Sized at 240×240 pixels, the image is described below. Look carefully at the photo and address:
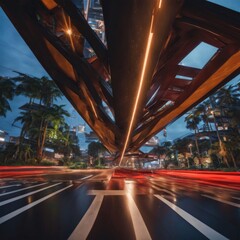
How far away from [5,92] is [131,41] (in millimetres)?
36658

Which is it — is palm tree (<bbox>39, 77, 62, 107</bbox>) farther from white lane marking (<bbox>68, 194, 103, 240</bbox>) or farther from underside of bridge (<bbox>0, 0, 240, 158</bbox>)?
white lane marking (<bbox>68, 194, 103, 240</bbox>)

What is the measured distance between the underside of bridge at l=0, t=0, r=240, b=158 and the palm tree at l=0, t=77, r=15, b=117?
31088 millimetres

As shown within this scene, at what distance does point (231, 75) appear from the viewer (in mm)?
6105

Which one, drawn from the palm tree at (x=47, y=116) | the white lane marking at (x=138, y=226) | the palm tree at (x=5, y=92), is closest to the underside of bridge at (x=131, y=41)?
the white lane marking at (x=138, y=226)

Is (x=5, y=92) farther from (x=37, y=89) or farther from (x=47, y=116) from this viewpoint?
(x=47, y=116)

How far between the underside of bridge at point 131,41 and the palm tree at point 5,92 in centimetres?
3109

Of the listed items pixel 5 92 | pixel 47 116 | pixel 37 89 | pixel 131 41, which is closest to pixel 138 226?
pixel 131 41

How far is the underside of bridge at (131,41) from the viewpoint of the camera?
11.9 feet

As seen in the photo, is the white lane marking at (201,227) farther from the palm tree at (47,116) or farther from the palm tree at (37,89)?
the palm tree at (37,89)

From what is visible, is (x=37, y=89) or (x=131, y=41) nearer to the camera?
(x=131, y=41)

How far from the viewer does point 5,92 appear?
102 ft

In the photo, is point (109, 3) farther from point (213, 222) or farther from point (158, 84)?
point (158, 84)

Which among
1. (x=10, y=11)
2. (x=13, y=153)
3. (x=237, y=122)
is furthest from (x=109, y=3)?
(x=237, y=122)

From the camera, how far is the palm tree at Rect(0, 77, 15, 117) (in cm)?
3078
